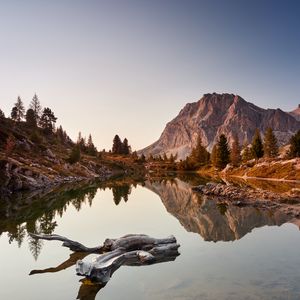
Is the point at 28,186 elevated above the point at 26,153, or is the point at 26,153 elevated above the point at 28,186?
the point at 26,153

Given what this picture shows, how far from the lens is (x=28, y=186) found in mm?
74562

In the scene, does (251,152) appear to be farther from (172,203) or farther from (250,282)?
(250,282)

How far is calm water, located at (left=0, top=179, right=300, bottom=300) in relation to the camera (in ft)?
55.2

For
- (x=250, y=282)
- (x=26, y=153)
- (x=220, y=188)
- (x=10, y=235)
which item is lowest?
(x=250, y=282)

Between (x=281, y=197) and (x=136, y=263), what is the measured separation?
38.3 metres

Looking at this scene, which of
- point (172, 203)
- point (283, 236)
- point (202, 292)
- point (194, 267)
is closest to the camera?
point (202, 292)

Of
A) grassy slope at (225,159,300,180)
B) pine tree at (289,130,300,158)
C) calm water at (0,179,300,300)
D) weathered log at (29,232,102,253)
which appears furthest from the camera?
pine tree at (289,130,300,158)

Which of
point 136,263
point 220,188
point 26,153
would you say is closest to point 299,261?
point 136,263

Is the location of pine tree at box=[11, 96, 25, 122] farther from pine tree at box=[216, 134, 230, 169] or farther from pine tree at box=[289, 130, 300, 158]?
pine tree at box=[289, 130, 300, 158]

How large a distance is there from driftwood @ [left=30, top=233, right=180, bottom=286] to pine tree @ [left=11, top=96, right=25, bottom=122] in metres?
152

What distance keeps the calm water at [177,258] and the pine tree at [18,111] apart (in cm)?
12502

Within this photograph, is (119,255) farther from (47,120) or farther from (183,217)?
(47,120)

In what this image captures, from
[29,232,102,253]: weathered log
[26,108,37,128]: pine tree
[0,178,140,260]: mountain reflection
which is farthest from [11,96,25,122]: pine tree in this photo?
[29,232,102,253]: weathered log

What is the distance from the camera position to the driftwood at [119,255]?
57.4 ft
